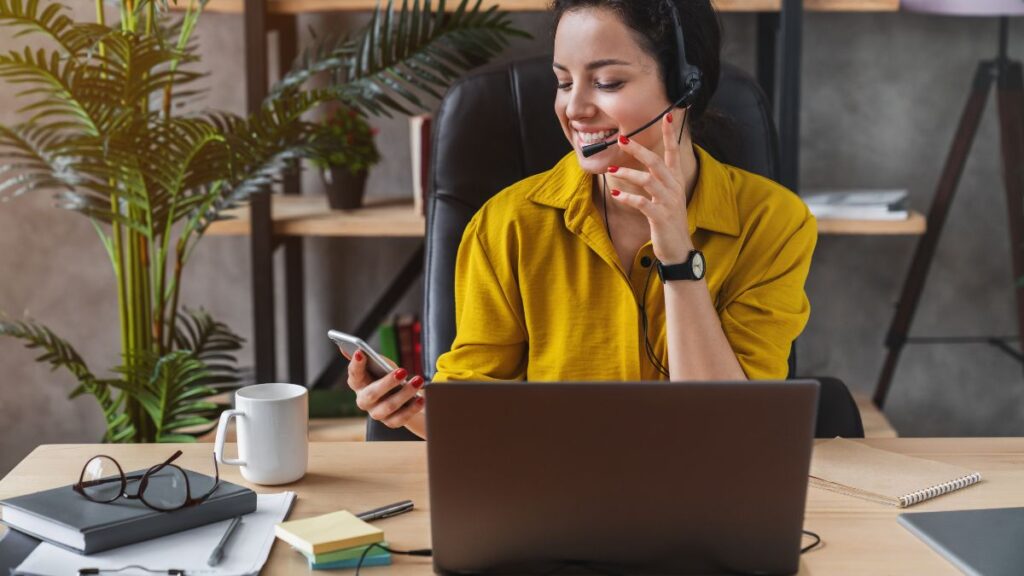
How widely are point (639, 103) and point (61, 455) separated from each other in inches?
31.9

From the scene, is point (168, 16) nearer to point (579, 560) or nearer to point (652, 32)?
point (652, 32)

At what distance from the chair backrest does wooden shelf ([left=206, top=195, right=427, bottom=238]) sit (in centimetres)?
52

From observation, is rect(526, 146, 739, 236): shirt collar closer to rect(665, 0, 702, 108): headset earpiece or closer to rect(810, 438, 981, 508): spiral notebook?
rect(665, 0, 702, 108): headset earpiece

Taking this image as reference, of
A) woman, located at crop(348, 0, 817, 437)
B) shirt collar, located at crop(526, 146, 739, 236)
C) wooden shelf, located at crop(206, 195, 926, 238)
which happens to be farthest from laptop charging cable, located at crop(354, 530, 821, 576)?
wooden shelf, located at crop(206, 195, 926, 238)

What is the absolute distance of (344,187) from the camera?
2252 mm

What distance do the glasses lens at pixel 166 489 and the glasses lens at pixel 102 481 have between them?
0.03 meters

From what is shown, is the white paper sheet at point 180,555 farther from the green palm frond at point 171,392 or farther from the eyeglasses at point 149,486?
the green palm frond at point 171,392

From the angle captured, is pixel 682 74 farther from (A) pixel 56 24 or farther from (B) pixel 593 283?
(A) pixel 56 24

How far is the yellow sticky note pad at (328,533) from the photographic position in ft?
3.08

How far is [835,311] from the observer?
8.57 feet

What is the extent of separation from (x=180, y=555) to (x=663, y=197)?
2.21 feet

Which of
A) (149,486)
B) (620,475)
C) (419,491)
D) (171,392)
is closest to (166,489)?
(149,486)

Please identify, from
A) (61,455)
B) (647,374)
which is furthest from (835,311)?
(61,455)

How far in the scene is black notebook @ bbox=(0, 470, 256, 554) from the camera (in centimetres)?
96
